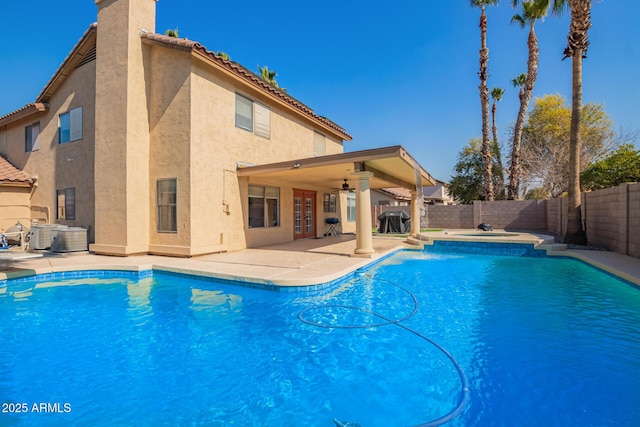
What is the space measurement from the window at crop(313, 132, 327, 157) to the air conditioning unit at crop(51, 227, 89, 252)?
A: 11001mm

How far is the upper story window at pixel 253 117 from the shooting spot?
1177 centimetres

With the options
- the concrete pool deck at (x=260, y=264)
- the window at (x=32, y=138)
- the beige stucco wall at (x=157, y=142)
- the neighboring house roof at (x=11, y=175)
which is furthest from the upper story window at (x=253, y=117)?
the neighboring house roof at (x=11, y=175)

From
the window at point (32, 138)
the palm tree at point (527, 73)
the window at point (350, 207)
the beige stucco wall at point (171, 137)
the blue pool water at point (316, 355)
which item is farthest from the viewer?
the palm tree at point (527, 73)

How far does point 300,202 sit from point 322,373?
12.0 meters

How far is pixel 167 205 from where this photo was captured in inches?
409

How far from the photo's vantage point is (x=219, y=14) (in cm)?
1399

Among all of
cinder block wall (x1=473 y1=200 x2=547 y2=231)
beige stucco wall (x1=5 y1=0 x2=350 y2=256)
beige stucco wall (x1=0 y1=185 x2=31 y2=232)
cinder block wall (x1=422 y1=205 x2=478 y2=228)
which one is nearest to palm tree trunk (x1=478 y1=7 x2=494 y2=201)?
cinder block wall (x1=473 y1=200 x2=547 y2=231)

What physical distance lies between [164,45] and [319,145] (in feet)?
29.5

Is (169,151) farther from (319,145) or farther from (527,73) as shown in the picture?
(527,73)

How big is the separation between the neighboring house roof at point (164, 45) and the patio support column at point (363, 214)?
5903mm

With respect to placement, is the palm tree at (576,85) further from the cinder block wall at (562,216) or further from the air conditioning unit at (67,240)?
the air conditioning unit at (67,240)

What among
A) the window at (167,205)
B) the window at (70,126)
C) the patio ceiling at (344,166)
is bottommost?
the window at (167,205)

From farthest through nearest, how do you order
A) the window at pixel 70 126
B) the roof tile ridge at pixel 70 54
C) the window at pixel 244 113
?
the window at pixel 70 126
the window at pixel 244 113
the roof tile ridge at pixel 70 54

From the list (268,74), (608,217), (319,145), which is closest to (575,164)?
(608,217)
